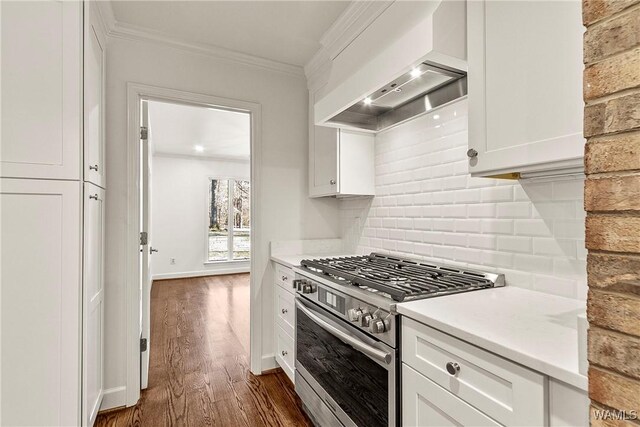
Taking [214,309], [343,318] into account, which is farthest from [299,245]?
[214,309]

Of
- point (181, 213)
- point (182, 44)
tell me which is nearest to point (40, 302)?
point (182, 44)

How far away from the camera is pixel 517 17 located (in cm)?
108

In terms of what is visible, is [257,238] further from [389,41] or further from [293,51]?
[389,41]

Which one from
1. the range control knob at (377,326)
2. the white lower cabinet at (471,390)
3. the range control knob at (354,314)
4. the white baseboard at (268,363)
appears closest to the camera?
the white lower cabinet at (471,390)

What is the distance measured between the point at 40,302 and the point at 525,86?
7.03ft

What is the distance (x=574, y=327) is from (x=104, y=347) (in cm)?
252

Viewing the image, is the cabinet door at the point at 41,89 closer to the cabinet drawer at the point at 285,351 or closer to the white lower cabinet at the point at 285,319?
the white lower cabinet at the point at 285,319

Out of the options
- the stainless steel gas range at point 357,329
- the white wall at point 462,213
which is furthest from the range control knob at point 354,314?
the white wall at point 462,213

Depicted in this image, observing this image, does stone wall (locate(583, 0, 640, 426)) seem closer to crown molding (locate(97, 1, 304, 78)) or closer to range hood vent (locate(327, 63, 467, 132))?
range hood vent (locate(327, 63, 467, 132))

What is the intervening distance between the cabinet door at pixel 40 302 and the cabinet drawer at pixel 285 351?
119cm

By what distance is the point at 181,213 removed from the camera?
21.4ft

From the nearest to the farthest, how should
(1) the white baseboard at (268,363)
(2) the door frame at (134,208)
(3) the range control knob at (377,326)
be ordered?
(3) the range control knob at (377,326)
(2) the door frame at (134,208)
(1) the white baseboard at (268,363)

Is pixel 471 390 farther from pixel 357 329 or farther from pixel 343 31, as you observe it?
pixel 343 31

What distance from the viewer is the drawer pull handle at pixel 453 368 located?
0.93 m
